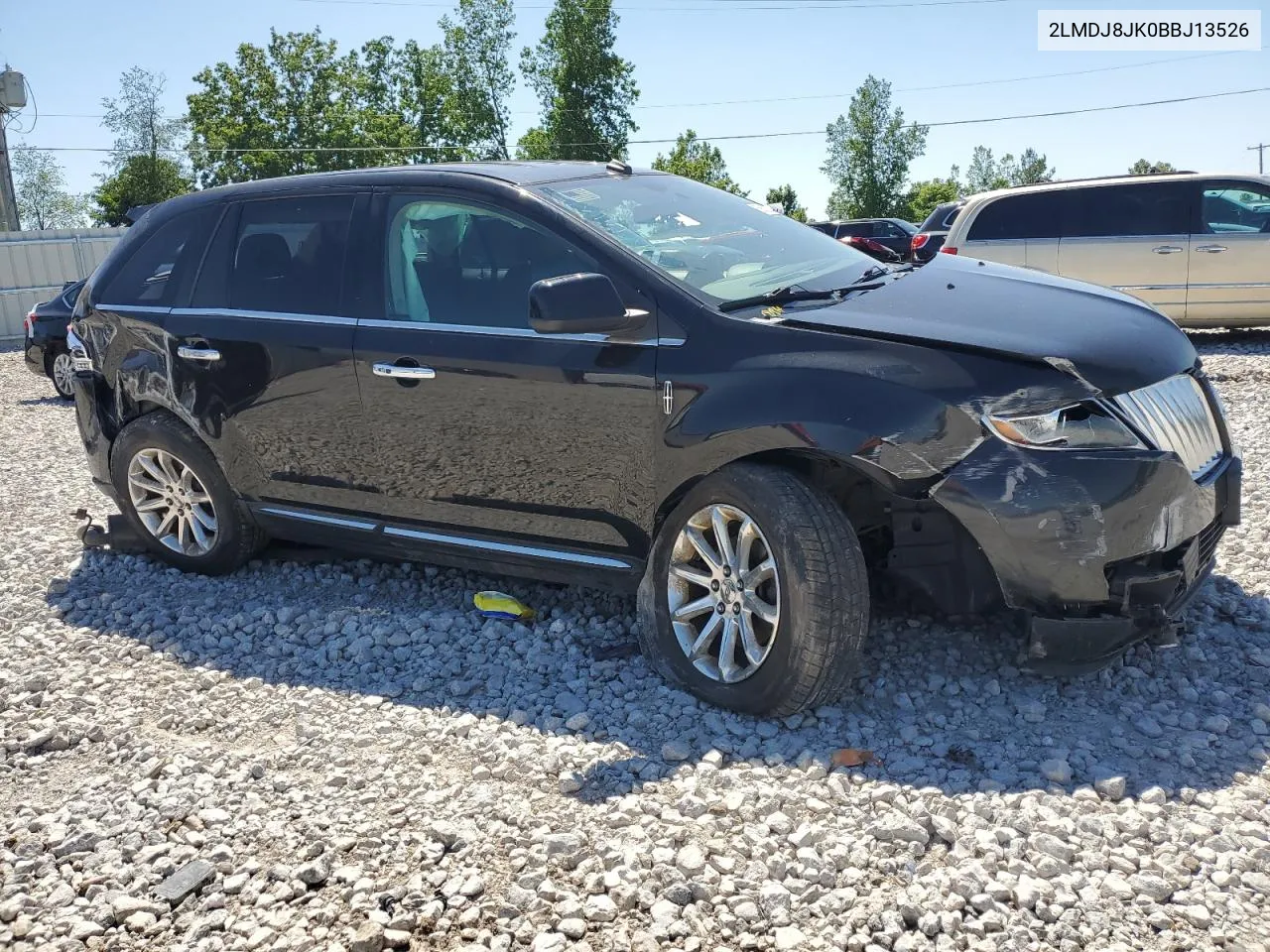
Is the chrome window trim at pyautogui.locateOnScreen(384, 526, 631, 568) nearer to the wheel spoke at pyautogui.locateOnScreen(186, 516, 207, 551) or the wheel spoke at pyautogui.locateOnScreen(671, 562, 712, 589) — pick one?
the wheel spoke at pyautogui.locateOnScreen(671, 562, 712, 589)

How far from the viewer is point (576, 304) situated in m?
3.80

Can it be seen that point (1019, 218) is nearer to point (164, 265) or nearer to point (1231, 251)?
point (1231, 251)

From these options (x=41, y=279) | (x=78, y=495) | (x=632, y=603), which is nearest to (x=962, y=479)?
(x=632, y=603)

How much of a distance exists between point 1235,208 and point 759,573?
9.97 meters

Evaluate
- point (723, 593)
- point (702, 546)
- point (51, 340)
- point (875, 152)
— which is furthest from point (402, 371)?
point (875, 152)

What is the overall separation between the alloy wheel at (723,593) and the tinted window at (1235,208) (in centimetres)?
976

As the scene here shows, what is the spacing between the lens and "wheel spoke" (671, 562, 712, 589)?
383cm

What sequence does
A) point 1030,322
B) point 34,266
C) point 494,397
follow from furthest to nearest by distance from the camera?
1. point 34,266
2. point 494,397
3. point 1030,322

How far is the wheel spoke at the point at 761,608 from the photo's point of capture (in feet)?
12.0

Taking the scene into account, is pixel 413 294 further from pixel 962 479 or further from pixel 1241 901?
pixel 1241 901

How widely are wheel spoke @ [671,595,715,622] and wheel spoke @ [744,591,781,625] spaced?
0.48 feet

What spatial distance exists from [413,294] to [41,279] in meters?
23.1

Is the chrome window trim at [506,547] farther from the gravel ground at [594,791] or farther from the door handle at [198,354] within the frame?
the door handle at [198,354]

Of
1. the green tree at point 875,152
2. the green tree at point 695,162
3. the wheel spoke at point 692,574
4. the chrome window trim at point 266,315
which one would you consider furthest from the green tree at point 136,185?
the wheel spoke at point 692,574
